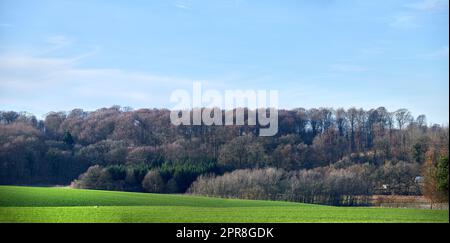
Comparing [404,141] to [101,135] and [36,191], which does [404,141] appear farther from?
[36,191]

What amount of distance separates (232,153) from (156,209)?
4.00 meters

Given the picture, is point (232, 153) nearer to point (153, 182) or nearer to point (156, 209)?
point (153, 182)

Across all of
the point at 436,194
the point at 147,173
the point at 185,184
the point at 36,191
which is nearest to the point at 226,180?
the point at 185,184

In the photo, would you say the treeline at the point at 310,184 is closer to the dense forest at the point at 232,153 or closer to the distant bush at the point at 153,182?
the dense forest at the point at 232,153

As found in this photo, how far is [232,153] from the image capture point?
16719mm

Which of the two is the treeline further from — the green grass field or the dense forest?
the green grass field

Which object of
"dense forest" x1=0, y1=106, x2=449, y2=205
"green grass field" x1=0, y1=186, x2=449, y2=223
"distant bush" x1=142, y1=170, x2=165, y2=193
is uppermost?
"dense forest" x1=0, y1=106, x2=449, y2=205

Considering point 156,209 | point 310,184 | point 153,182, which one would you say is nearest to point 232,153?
point 153,182

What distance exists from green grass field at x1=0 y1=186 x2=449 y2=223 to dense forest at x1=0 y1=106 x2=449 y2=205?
0.54m

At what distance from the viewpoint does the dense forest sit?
44.9 ft

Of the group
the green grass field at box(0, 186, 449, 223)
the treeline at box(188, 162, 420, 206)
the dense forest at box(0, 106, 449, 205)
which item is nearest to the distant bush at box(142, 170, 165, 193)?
the dense forest at box(0, 106, 449, 205)

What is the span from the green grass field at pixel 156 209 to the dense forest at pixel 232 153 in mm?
542

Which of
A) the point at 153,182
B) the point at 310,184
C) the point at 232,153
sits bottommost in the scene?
the point at 310,184
